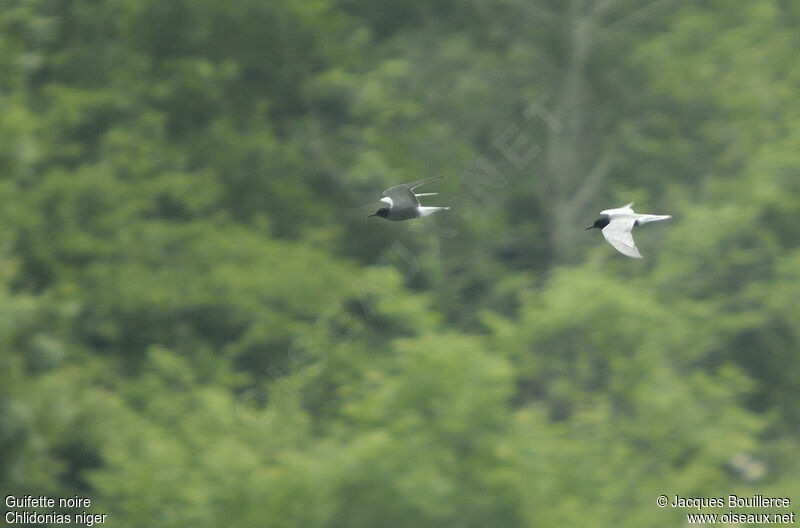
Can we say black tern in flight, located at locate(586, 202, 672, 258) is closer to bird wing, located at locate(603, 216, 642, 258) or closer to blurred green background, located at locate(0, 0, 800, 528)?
bird wing, located at locate(603, 216, 642, 258)

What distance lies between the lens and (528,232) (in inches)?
525

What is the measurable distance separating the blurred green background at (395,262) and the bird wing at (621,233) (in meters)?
6.11

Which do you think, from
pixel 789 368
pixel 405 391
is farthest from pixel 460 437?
pixel 789 368

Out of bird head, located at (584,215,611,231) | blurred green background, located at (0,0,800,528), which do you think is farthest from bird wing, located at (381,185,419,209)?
blurred green background, located at (0,0,800,528)

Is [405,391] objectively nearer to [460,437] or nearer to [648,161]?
[460,437]

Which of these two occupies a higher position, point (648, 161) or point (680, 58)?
point (680, 58)

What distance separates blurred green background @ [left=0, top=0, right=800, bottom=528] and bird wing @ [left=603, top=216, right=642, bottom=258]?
6.11 meters

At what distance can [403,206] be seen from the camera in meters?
2.11

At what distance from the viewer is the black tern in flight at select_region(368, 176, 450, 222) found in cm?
204

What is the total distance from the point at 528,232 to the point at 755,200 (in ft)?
8.23

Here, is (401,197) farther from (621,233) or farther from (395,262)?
(395,262)

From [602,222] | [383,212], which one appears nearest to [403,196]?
[383,212]

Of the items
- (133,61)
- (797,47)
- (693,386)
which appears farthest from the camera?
(797,47)

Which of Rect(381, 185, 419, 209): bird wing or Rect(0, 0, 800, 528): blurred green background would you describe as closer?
Rect(381, 185, 419, 209): bird wing
